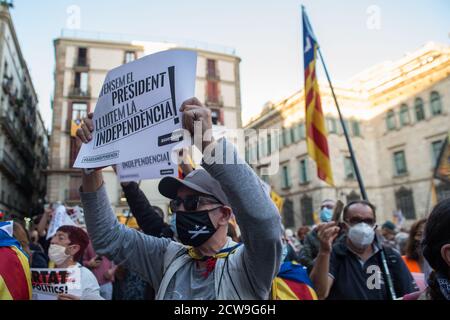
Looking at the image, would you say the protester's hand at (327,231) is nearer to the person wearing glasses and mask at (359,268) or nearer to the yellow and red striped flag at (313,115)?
the person wearing glasses and mask at (359,268)

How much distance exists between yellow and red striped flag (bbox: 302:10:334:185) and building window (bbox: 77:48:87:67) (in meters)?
27.7

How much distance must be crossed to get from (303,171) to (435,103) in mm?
11193

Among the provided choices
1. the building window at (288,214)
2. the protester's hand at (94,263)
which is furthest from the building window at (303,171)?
the protester's hand at (94,263)

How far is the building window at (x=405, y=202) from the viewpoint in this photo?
2731 centimetres

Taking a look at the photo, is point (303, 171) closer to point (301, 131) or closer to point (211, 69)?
point (301, 131)

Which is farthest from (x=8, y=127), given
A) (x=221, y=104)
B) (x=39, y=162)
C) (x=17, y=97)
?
(x=39, y=162)

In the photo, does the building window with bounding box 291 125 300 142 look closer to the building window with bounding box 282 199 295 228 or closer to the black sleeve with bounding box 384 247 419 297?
the building window with bounding box 282 199 295 228

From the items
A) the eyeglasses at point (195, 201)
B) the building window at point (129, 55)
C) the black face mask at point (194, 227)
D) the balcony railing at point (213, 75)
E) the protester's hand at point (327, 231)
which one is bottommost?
the protester's hand at point (327, 231)

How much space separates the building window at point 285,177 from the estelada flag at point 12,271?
32.8 m

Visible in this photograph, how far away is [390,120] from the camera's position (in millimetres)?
30078

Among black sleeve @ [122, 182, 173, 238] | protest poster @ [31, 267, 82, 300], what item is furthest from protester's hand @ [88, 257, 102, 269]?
protest poster @ [31, 267, 82, 300]

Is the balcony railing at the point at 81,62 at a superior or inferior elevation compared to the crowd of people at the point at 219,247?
superior

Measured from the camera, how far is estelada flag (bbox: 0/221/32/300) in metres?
2.00
